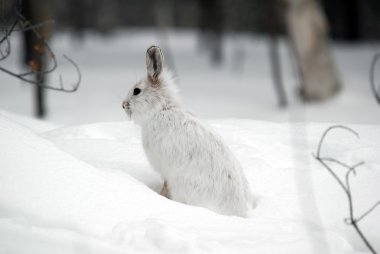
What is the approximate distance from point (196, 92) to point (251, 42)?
15.0 m

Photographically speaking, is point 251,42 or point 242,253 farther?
point 251,42

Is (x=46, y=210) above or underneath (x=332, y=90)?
above

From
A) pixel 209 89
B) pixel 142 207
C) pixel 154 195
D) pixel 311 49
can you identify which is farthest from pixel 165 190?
pixel 209 89

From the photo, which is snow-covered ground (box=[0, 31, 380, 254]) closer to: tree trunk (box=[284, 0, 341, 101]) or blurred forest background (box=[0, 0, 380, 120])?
blurred forest background (box=[0, 0, 380, 120])

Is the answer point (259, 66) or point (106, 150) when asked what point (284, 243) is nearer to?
point (106, 150)

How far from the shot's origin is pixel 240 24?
2039 cm

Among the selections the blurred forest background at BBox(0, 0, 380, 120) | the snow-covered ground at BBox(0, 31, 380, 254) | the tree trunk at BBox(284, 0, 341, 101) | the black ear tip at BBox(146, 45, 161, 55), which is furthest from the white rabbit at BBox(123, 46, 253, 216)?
the tree trunk at BBox(284, 0, 341, 101)

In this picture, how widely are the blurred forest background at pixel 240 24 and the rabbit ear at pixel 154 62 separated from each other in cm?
76

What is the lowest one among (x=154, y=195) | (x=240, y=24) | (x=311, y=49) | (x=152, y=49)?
(x=240, y=24)

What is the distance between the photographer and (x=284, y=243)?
8.23 ft

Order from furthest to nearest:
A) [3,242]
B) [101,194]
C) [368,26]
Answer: [368,26]
[101,194]
[3,242]

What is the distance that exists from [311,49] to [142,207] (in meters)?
7.04

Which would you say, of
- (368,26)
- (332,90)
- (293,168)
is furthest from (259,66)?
(293,168)

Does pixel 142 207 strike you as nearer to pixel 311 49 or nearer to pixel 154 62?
pixel 154 62
